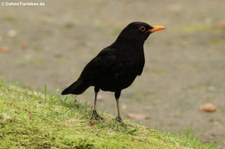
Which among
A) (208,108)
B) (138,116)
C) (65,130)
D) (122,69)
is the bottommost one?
(65,130)

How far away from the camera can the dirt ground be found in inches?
431

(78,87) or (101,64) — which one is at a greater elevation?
(101,64)

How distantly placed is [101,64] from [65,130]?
0.89 metres

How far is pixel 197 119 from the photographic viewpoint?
1029cm

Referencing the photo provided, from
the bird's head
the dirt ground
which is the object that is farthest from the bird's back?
the dirt ground

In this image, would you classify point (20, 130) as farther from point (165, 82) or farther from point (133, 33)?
point (165, 82)

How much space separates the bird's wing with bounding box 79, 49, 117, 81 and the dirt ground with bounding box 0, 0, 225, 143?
2256mm

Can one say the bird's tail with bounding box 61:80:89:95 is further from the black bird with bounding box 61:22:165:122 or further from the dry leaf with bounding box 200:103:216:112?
the dry leaf with bounding box 200:103:216:112

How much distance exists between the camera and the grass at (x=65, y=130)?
564 centimetres

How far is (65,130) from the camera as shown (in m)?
5.95

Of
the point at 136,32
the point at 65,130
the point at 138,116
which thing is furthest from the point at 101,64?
the point at 138,116

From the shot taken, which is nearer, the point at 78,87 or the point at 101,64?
the point at 101,64

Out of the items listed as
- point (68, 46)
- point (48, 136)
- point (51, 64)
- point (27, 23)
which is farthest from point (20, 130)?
point (27, 23)

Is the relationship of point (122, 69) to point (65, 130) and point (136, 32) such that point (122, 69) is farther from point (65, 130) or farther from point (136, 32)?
point (65, 130)
